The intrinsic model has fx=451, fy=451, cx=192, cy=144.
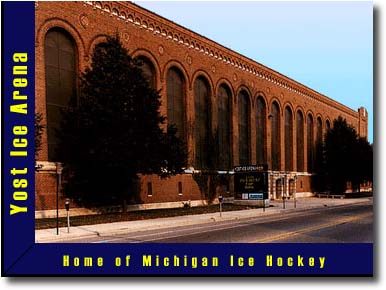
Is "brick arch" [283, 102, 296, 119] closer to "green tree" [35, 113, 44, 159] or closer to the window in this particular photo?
the window

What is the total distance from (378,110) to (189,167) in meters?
29.7

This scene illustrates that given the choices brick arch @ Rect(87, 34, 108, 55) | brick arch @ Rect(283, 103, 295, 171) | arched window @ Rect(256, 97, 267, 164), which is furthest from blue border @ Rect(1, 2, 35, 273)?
brick arch @ Rect(283, 103, 295, 171)

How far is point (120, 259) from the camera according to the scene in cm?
846

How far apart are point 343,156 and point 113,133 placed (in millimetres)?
37355

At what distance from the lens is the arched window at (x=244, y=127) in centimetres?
4659

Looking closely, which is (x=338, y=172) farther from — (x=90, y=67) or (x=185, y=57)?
(x=90, y=67)

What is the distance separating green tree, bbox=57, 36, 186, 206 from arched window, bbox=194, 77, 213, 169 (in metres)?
13.1

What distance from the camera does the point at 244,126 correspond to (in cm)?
4769

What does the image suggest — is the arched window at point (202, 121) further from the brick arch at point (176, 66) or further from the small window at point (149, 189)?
the small window at point (149, 189)

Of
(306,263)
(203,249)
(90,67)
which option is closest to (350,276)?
(306,263)

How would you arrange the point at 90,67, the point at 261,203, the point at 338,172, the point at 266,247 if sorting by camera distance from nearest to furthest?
the point at 266,247, the point at 90,67, the point at 261,203, the point at 338,172

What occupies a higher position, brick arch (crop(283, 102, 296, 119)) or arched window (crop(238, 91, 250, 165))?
brick arch (crop(283, 102, 296, 119))

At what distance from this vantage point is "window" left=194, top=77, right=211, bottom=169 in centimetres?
3962

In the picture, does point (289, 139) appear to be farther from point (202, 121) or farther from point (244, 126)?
point (202, 121)
